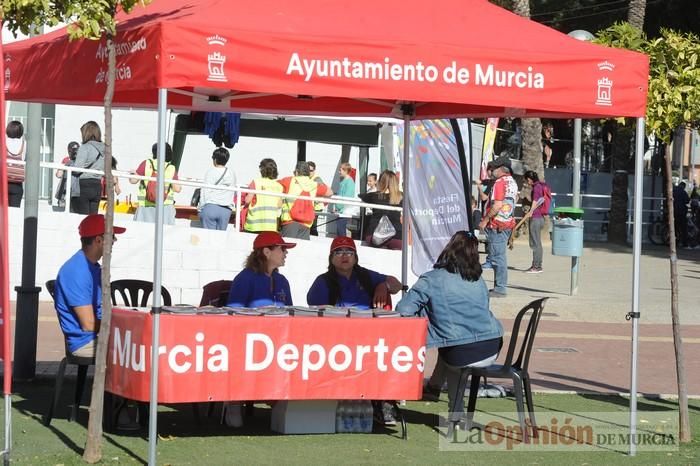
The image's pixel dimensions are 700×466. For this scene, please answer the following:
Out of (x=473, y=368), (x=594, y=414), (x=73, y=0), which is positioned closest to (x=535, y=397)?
(x=594, y=414)

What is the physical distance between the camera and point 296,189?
16.5 meters

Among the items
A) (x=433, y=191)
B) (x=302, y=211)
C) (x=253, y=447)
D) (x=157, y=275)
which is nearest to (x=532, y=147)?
(x=302, y=211)

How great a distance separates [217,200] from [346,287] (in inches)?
280

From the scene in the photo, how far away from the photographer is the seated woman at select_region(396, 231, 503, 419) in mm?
8625

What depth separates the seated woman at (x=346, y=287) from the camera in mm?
9344

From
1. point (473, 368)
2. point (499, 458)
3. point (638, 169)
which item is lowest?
point (499, 458)

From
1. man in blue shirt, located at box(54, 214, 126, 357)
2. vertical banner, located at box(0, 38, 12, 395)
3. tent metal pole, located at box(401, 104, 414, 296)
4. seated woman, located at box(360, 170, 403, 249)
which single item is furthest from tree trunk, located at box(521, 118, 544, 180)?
vertical banner, located at box(0, 38, 12, 395)

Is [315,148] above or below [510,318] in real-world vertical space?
above

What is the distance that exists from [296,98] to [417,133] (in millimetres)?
3181

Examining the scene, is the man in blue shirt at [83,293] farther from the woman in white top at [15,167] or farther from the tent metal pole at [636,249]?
the woman in white top at [15,167]

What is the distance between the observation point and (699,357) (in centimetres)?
1340

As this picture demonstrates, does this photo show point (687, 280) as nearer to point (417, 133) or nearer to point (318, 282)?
point (417, 133)

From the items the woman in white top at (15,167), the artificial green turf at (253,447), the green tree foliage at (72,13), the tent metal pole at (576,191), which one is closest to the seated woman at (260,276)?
the artificial green turf at (253,447)

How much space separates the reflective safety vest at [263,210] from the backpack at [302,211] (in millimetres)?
229
